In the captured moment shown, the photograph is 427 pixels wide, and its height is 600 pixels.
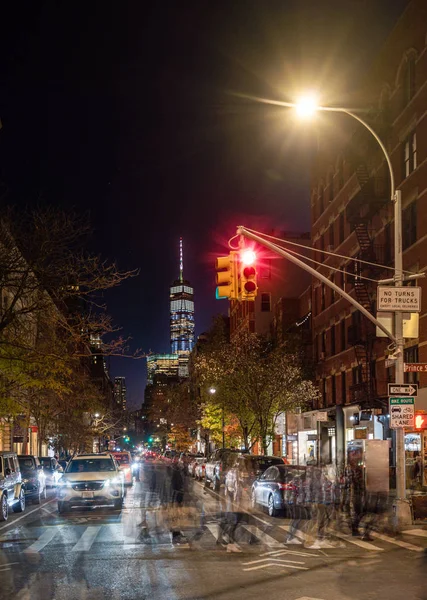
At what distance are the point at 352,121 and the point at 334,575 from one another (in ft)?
107

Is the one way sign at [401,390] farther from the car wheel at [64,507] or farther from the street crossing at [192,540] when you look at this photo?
the car wheel at [64,507]

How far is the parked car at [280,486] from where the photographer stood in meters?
19.8

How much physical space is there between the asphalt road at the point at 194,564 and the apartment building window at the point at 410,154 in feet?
58.8

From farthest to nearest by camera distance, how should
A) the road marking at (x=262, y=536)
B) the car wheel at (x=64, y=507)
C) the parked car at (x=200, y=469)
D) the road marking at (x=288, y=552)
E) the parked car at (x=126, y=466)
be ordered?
the parked car at (x=200, y=469), the parked car at (x=126, y=466), the car wheel at (x=64, y=507), the road marking at (x=262, y=536), the road marking at (x=288, y=552)

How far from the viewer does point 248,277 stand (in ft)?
50.2

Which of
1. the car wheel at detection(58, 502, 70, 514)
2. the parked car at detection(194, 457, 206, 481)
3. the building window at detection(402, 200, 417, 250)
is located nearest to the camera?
the car wheel at detection(58, 502, 70, 514)

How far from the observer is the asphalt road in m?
9.49

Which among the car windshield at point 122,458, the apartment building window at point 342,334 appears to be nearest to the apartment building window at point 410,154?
the apartment building window at point 342,334

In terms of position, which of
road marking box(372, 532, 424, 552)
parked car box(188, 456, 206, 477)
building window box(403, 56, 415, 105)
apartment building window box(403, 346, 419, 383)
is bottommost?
parked car box(188, 456, 206, 477)

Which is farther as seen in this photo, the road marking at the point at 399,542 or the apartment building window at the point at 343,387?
the apartment building window at the point at 343,387

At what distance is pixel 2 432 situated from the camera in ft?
144

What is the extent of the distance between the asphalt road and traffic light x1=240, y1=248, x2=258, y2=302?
5.12 meters

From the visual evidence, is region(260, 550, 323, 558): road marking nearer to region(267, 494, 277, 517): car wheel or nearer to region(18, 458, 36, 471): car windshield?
region(267, 494, 277, 517): car wheel

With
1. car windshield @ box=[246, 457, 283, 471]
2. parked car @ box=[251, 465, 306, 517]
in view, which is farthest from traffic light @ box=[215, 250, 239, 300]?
car windshield @ box=[246, 457, 283, 471]
